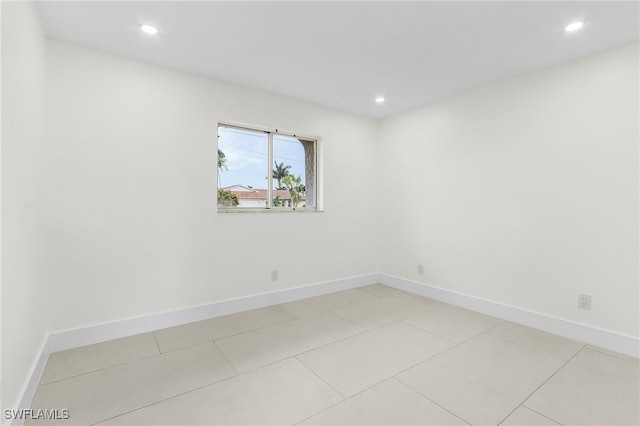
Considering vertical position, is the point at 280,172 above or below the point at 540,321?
above

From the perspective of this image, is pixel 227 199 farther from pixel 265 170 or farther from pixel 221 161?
pixel 265 170

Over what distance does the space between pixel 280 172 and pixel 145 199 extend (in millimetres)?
1531

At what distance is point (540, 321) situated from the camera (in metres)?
2.80

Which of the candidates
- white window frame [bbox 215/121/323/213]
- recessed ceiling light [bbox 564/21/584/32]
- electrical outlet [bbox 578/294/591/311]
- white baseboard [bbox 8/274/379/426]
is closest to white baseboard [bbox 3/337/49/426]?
white baseboard [bbox 8/274/379/426]

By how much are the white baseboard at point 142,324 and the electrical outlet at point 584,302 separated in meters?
2.53

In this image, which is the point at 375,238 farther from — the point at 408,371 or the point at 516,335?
the point at 408,371

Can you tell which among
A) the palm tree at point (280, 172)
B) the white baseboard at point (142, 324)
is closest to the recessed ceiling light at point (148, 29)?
the palm tree at point (280, 172)

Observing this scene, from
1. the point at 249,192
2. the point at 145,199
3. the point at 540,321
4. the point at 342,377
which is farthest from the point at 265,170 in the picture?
the point at 540,321

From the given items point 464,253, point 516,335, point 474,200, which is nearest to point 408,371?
point 516,335

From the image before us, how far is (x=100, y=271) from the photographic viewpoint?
2516mm

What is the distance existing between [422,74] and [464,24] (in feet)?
2.68

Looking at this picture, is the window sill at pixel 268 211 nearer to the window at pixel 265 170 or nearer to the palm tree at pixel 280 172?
the window at pixel 265 170

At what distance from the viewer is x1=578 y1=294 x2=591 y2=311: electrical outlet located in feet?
8.33

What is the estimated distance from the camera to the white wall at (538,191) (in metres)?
2.39
